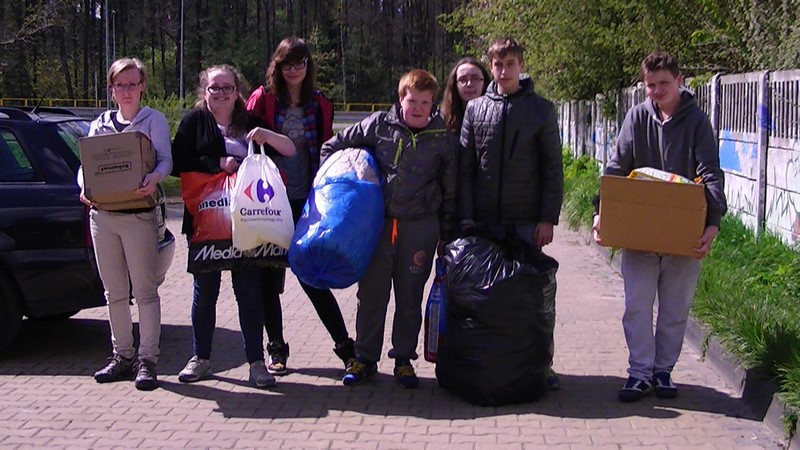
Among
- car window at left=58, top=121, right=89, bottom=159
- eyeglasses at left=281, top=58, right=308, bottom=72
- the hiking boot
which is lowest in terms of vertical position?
the hiking boot

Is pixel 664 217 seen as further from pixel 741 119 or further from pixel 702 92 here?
pixel 702 92

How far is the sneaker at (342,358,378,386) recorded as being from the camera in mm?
5914

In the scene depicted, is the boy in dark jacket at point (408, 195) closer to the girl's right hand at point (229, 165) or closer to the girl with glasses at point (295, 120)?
the girl with glasses at point (295, 120)

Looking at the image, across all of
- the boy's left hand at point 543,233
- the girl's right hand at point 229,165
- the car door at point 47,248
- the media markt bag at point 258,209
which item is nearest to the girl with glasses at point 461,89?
the boy's left hand at point 543,233

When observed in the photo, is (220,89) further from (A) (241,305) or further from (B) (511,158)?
(B) (511,158)

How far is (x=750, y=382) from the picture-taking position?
554cm

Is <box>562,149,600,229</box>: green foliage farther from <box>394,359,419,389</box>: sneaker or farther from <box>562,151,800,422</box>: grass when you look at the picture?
<box>394,359,419,389</box>: sneaker

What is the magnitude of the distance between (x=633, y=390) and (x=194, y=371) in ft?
8.60

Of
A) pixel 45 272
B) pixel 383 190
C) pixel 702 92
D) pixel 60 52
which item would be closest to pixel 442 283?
pixel 383 190

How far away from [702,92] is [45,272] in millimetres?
7828

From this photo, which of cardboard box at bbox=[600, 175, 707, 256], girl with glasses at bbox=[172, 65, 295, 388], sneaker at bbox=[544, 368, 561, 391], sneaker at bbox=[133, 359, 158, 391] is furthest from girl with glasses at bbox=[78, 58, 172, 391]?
cardboard box at bbox=[600, 175, 707, 256]

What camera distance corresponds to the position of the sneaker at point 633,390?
217 inches

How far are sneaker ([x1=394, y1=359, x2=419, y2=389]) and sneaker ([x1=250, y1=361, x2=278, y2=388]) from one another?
75cm

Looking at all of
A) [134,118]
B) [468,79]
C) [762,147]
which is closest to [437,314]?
[468,79]
